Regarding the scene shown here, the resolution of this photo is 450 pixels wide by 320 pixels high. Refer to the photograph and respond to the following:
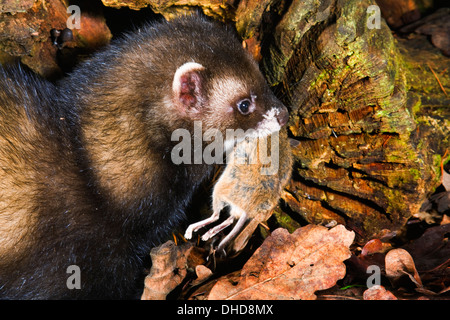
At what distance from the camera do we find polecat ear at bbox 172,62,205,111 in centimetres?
313

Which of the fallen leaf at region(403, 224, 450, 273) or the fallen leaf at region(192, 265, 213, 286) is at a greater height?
the fallen leaf at region(192, 265, 213, 286)

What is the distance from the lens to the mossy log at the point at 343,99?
3.00m

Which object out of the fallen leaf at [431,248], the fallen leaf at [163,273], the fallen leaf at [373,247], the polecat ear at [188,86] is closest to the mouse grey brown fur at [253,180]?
the fallen leaf at [163,273]

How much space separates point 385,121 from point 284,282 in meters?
1.45

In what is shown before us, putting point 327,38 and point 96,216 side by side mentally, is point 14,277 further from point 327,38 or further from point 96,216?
point 327,38

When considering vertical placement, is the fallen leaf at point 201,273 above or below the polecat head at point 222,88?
below

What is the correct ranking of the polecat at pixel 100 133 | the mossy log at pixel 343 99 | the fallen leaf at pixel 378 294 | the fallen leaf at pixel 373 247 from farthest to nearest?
the fallen leaf at pixel 373 247
the polecat at pixel 100 133
the mossy log at pixel 343 99
the fallen leaf at pixel 378 294

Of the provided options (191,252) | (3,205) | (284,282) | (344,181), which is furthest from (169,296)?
(344,181)

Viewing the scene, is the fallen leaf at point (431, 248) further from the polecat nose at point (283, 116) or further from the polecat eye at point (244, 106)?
the polecat eye at point (244, 106)

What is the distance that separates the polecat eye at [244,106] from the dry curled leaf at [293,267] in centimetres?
103

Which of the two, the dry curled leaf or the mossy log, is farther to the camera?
the mossy log

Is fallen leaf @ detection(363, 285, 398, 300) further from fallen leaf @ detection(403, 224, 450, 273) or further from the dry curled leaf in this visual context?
fallen leaf @ detection(403, 224, 450, 273)

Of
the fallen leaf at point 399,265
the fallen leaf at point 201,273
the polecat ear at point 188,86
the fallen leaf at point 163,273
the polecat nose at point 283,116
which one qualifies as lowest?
the fallen leaf at point 399,265

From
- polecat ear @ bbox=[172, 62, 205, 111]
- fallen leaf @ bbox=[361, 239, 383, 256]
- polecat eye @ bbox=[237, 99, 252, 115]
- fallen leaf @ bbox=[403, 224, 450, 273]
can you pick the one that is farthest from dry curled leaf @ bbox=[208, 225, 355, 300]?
polecat ear @ bbox=[172, 62, 205, 111]
